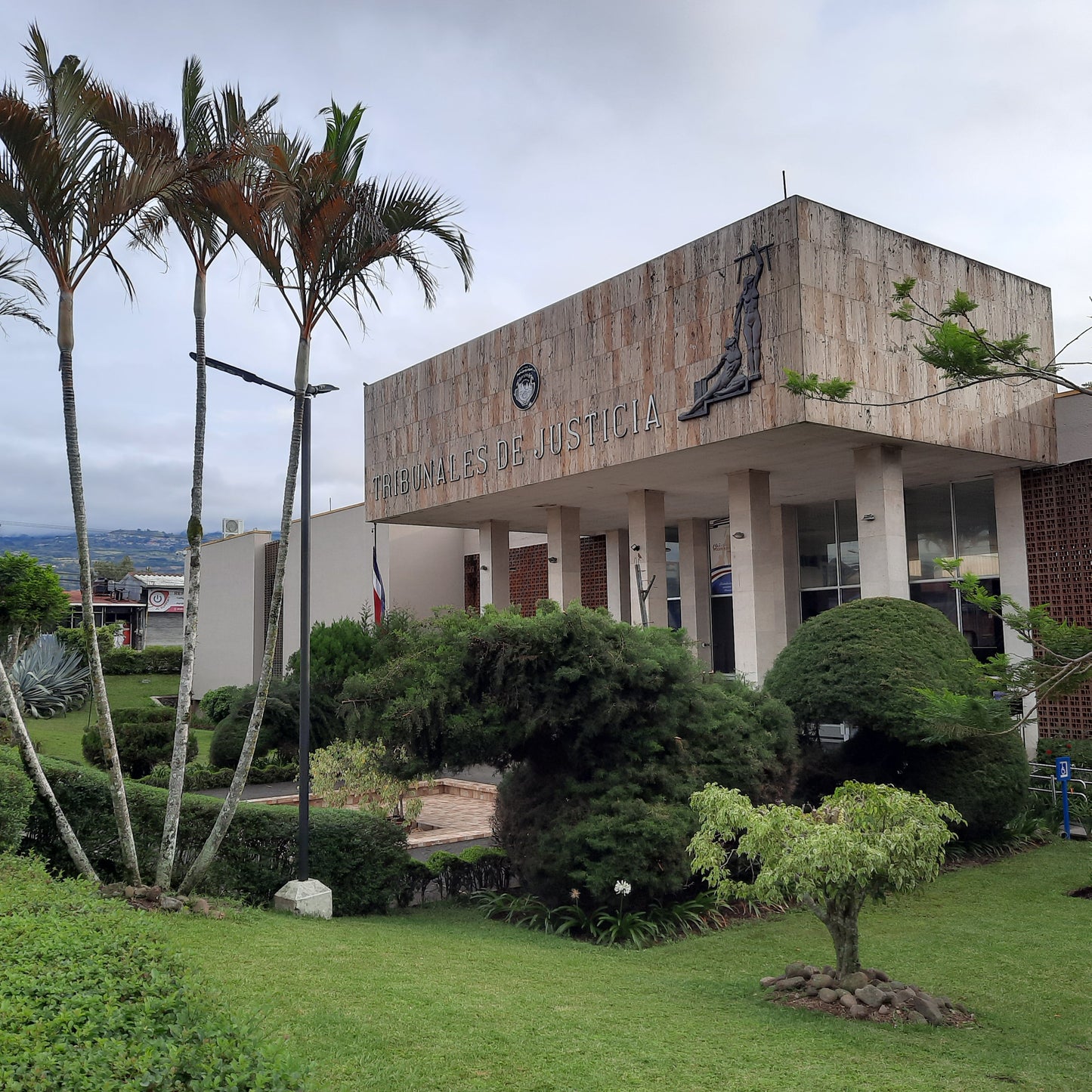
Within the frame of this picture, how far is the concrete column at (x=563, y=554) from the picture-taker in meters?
24.8

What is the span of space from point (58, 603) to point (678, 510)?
53.9 ft

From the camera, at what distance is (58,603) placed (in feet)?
85.8

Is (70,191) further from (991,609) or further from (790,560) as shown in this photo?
(790,560)

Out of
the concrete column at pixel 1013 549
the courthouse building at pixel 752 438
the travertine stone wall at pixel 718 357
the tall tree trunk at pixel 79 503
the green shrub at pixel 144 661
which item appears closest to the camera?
the tall tree trunk at pixel 79 503

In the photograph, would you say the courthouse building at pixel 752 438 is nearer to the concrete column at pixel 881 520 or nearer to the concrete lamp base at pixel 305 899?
the concrete column at pixel 881 520

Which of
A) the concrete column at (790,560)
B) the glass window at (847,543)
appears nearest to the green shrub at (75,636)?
the concrete column at (790,560)

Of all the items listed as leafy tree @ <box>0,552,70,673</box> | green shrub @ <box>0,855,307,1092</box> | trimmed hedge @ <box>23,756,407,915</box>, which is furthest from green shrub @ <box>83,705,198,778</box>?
green shrub @ <box>0,855,307,1092</box>

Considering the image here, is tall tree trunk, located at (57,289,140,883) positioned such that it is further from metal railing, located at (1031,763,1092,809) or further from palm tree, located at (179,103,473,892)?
metal railing, located at (1031,763,1092,809)

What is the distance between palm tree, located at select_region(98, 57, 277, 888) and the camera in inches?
342

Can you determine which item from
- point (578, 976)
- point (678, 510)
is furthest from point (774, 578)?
point (578, 976)

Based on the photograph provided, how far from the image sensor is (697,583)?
27922mm

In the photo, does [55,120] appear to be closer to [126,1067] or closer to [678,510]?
[126,1067]

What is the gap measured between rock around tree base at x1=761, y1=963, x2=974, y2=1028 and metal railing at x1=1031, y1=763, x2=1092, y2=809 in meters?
8.74

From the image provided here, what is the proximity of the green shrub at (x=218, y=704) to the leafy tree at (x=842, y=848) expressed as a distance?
24736 millimetres
